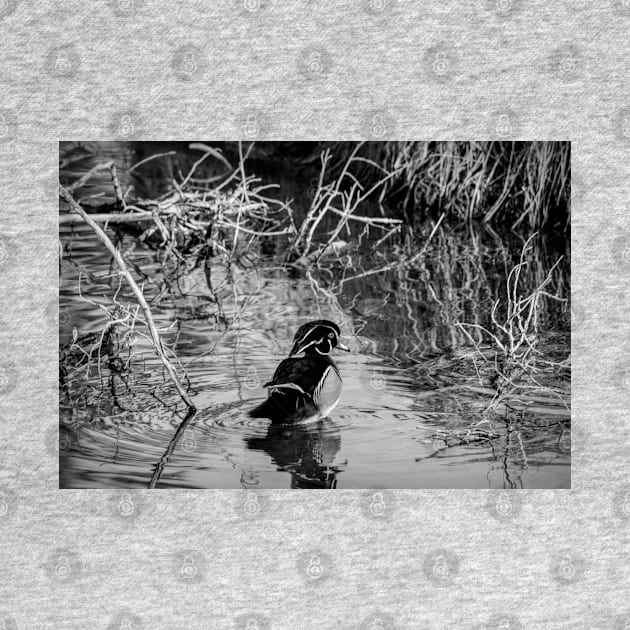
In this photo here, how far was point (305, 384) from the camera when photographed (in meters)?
4.36

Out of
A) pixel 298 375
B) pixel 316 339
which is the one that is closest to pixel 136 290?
pixel 298 375

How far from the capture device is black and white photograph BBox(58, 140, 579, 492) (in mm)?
3994

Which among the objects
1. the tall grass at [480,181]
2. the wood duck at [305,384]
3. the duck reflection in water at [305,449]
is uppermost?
the tall grass at [480,181]

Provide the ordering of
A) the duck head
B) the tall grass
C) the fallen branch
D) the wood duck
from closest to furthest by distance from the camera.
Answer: the fallen branch, the wood duck, the duck head, the tall grass

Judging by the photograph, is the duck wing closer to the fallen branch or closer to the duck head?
the duck head

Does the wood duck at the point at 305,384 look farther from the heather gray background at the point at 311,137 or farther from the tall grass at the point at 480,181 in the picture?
the tall grass at the point at 480,181

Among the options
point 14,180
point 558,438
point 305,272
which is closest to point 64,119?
point 14,180

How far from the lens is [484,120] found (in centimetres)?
379

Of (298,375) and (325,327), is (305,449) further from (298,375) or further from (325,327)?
(325,327)

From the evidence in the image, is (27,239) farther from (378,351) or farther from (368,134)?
(378,351)

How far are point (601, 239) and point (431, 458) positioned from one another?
980 mm

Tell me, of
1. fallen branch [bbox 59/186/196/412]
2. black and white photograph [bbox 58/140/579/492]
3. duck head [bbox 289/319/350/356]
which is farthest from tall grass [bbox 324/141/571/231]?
fallen branch [bbox 59/186/196/412]

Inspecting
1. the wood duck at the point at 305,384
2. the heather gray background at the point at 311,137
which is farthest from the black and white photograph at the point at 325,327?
the heather gray background at the point at 311,137

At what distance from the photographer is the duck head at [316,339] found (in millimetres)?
4668
